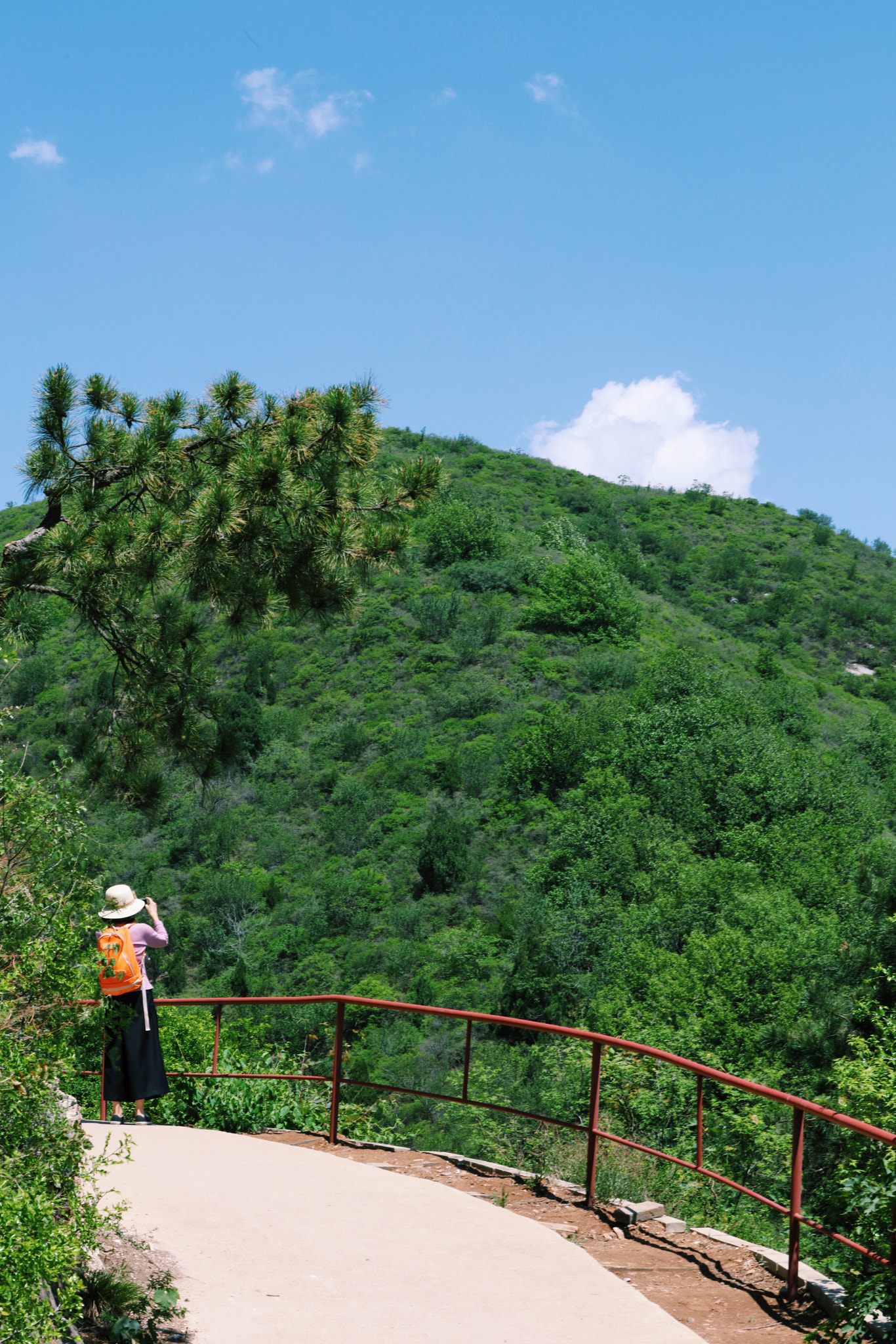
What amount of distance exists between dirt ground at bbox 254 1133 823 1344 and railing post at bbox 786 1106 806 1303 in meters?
0.07

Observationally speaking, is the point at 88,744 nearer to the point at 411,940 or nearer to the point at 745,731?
the point at 411,940

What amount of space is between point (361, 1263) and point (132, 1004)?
2497mm

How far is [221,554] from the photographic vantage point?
30.6 ft

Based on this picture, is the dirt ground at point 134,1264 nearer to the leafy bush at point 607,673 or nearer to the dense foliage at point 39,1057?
the dense foliage at point 39,1057

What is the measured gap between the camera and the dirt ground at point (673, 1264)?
14.5ft

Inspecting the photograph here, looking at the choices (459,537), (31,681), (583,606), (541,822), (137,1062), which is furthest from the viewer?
(459,537)

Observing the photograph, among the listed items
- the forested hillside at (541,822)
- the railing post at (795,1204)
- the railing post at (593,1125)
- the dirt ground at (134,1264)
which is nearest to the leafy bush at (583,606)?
the forested hillside at (541,822)

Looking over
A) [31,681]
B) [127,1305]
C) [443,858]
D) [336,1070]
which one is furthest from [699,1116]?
[31,681]

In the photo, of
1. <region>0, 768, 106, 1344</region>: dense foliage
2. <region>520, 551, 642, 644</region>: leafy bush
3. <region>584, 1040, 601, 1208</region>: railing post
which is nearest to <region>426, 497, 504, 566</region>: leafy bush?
<region>520, 551, 642, 644</region>: leafy bush

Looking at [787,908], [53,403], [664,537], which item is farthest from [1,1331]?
[664,537]

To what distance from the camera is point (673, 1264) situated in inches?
201

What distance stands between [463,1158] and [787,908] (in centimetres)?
2579

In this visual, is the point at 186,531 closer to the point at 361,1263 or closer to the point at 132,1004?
the point at 132,1004

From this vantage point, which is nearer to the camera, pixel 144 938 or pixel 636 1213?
pixel 636 1213
